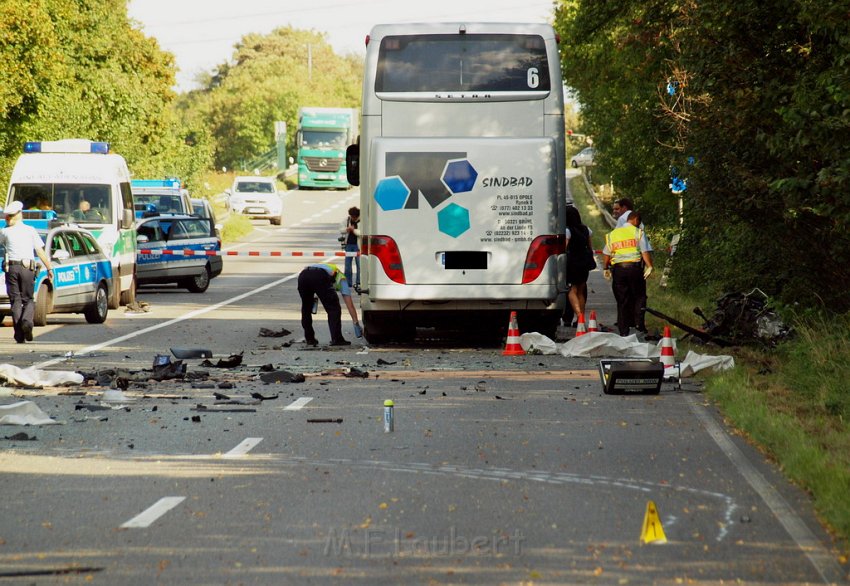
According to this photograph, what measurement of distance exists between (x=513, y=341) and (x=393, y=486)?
8.90 metres

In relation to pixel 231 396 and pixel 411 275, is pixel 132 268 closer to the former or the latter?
pixel 411 275

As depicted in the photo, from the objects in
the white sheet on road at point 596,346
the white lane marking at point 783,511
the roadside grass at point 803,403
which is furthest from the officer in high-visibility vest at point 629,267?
the white lane marking at point 783,511

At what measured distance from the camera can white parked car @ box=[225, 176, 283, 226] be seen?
63.2 meters

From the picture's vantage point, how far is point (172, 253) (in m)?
29.8

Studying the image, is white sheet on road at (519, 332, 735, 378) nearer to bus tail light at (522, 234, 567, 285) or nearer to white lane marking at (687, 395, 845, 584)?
bus tail light at (522, 234, 567, 285)

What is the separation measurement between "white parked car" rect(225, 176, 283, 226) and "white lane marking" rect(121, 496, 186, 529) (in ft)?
180

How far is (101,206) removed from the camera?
26.4 m

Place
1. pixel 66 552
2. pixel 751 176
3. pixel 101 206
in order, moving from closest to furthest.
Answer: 1. pixel 66 552
2. pixel 751 176
3. pixel 101 206

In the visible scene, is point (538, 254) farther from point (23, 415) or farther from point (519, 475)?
point (519, 475)

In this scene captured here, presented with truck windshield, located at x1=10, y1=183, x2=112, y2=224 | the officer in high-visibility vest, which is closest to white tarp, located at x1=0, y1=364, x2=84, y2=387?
the officer in high-visibility vest

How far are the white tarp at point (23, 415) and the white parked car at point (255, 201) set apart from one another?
51147 millimetres

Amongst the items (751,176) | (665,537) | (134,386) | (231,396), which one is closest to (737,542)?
(665,537)

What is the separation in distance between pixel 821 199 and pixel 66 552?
888 centimetres

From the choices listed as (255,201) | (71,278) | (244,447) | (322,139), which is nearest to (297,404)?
(244,447)
